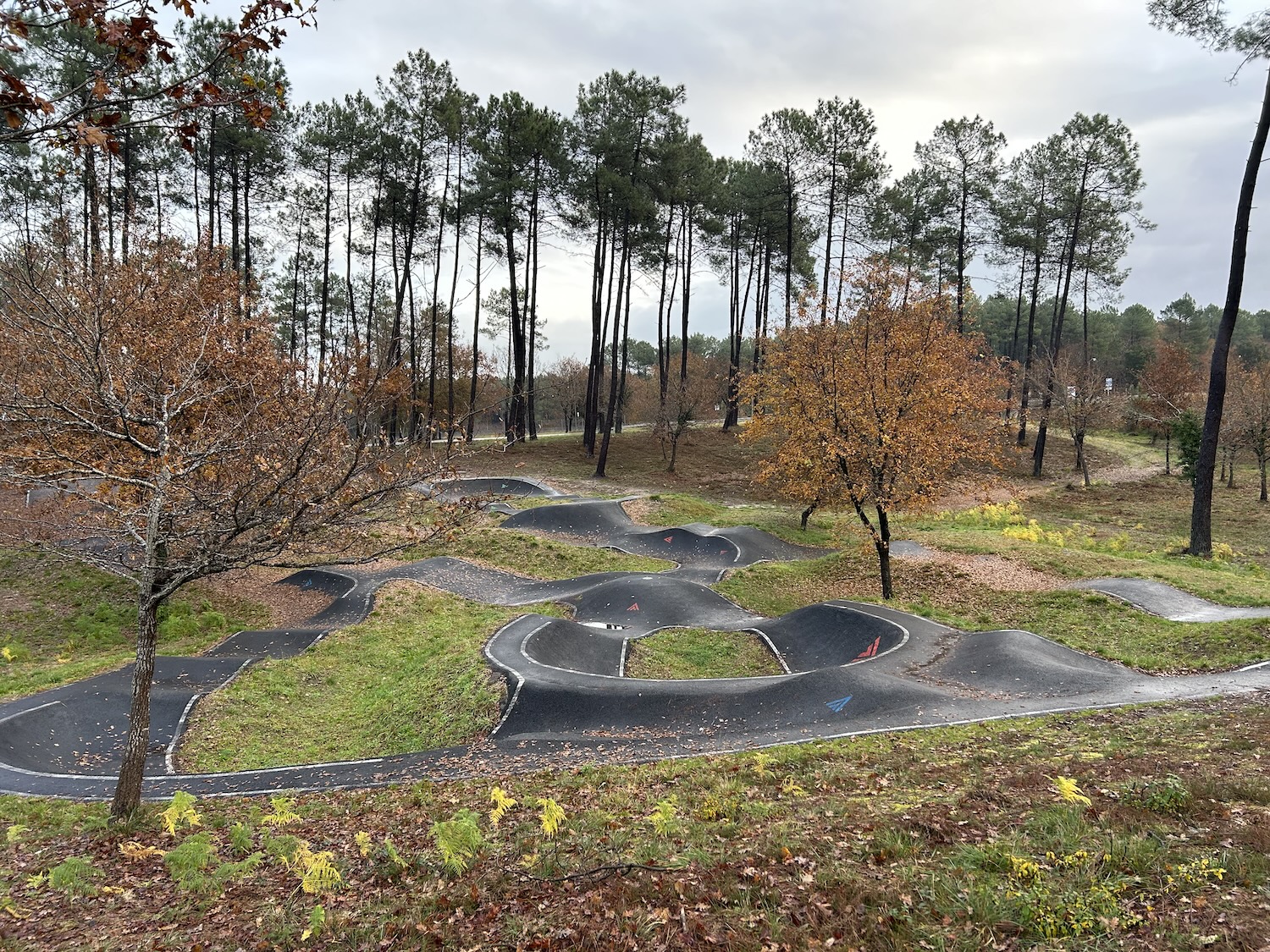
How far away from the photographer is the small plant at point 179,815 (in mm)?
6996

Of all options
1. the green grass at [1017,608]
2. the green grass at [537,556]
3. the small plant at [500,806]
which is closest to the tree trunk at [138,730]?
the small plant at [500,806]

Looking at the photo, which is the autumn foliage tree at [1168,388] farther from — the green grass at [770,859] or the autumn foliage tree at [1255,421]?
the green grass at [770,859]

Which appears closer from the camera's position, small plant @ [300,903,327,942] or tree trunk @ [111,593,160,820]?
small plant @ [300,903,327,942]

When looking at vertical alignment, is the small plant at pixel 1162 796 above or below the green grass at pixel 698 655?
above

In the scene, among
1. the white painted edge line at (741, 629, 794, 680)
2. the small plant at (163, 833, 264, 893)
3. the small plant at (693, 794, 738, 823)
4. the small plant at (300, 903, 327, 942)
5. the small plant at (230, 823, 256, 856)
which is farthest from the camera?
the white painted edge line at (741, 629, 794, 680)

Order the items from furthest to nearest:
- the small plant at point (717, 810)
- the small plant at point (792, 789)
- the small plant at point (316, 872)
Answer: the small plant at point (792, 789)
the small plant at point (717, 810)
the small plant at point (316, 872)

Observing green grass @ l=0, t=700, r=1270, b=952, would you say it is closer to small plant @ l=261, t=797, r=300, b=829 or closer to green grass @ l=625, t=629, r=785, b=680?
small plant @ l=261, t=797, r=300, b=829

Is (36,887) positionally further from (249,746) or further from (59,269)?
(59,269)

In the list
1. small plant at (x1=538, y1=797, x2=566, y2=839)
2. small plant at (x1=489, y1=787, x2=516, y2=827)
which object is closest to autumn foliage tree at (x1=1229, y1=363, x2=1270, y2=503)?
small plant at (x1=538, y1=797, x2=566, y2=839)

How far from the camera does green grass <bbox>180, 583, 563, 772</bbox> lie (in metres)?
11.0

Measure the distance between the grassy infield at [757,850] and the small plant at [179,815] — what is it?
168 millimetres

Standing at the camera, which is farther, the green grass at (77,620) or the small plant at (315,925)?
the green grass at (77,620)

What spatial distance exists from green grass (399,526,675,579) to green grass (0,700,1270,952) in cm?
1466

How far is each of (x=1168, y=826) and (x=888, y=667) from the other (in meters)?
7.68
